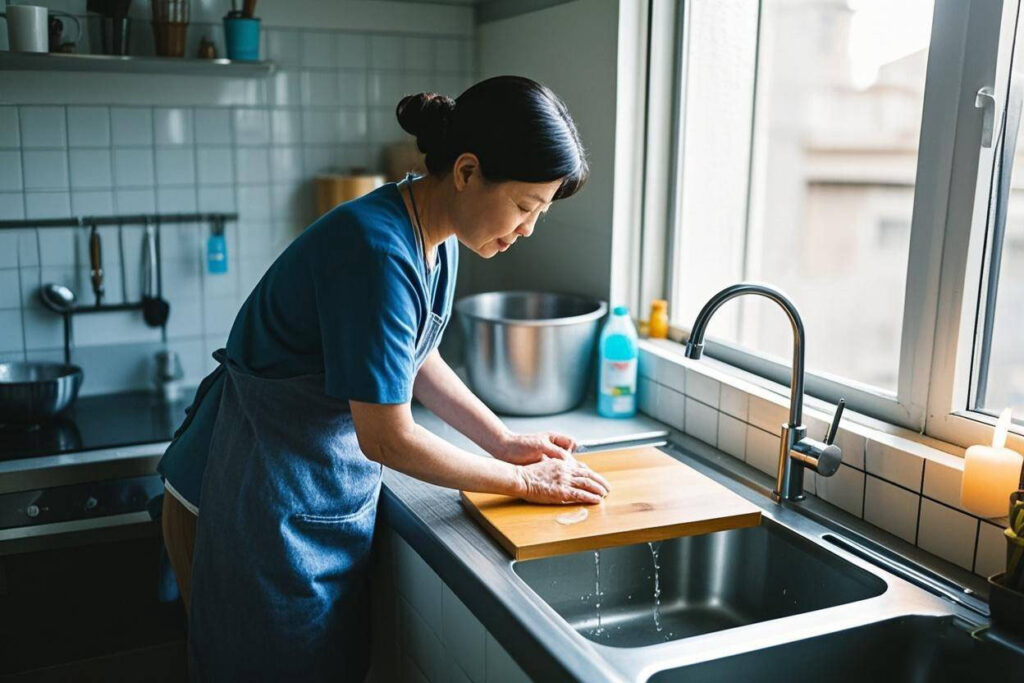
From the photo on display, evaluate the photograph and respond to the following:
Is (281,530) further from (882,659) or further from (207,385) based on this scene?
(882,659)

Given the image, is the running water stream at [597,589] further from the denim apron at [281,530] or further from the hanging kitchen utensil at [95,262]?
the hanging kitchen utensil at [95,262]

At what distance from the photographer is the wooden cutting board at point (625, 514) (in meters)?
1.38

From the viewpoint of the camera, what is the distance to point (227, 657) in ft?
5.02

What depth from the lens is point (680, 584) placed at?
160cm

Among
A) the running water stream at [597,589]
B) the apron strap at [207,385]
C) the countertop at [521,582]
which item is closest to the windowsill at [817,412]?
the countertop at [521,582]

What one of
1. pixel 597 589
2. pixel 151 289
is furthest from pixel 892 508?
pixel 151 289

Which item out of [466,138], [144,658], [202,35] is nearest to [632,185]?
[466,138]

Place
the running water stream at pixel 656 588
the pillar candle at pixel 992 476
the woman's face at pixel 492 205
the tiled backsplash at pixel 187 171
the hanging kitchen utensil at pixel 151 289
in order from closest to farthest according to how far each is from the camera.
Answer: the pillar candle at pixel 992 476 < the woman's face at pixel 492 205 < the running water stream at pixel 656 588 < the tiled backsplash at pixel 187 171 < the hanging kitchen utensil at pixel 151 289

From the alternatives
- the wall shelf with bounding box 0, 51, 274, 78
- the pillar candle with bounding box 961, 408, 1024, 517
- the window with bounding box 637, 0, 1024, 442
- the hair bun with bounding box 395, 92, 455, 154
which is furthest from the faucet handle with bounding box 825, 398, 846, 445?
the wall shelf with bounding box 0, 51, 274, 78

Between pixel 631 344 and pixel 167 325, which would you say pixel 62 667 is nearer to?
pixel 167 325

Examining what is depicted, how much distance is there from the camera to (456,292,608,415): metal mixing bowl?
1.93 m

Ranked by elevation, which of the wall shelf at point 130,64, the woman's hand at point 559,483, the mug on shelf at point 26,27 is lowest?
the woman's hand at point 559,483

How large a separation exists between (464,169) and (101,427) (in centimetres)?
119

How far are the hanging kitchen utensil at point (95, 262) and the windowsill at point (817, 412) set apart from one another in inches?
51.1
